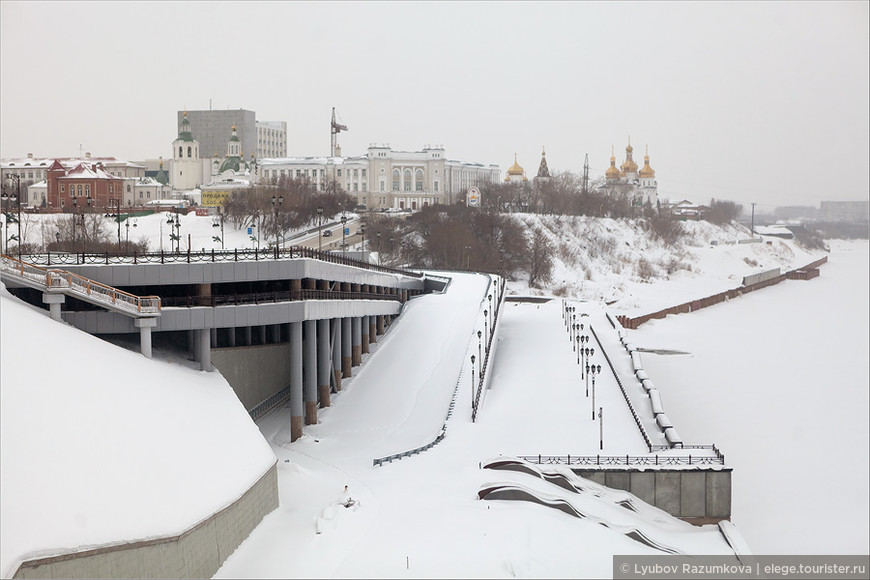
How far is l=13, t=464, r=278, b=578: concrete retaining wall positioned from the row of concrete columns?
11374 millimetres

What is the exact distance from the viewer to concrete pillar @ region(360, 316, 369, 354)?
1918 inches

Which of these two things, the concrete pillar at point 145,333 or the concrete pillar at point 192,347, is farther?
the concrete pillar at point 192,347

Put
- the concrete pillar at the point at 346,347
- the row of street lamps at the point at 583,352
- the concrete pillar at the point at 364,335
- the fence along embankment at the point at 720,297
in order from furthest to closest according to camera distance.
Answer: the fence along embankment at the point at 720,297
the concrete pillar at the point at 364,335
the concrete pillar at the point at 346,347
the row of street lamps at the point at 583,352

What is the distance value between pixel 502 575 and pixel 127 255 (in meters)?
18.0

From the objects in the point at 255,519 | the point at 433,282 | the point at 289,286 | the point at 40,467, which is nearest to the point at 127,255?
the point at 289,286

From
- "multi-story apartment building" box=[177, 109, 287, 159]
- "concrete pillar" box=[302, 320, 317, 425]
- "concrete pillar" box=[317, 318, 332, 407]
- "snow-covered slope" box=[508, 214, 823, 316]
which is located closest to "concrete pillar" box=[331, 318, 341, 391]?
"concrete pillar" box=[317, 318, 332, 407]

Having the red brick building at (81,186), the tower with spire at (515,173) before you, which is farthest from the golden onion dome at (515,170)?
the red brick building at (81,186)

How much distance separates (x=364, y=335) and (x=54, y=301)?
22.4 m

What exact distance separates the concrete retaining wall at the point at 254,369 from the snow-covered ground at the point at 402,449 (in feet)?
4.66

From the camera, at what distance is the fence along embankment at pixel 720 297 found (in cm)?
7713

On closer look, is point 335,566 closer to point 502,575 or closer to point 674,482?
point 502,575

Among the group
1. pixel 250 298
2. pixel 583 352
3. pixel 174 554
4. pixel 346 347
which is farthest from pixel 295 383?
pixel 174 554

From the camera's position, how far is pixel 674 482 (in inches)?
1093

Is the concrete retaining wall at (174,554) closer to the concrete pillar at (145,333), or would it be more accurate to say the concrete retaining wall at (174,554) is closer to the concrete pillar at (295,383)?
the concrete pillar at (145,333)
